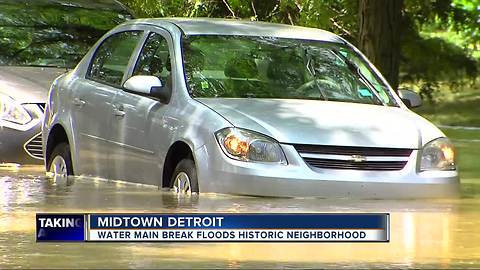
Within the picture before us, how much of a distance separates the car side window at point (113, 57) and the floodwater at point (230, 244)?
1.03 meters

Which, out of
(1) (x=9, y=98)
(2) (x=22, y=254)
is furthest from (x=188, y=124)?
(1) (x=9, y=98)

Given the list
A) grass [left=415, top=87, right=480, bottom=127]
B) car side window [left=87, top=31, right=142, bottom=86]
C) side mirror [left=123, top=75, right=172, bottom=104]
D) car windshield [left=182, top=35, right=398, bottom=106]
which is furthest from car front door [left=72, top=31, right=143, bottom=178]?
grass [left=415, top=87, right=480, bottom=127]

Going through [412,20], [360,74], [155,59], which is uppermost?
[412,20]

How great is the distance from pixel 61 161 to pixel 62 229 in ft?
12.3

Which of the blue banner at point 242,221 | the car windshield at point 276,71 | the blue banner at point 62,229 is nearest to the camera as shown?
the blue banner at point 62,229

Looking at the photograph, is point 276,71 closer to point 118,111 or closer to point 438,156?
point 118,111

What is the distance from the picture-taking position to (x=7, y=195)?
9.61 metres

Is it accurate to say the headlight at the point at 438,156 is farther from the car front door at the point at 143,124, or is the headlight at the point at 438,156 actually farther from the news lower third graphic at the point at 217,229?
the car front door at the point at 143,124

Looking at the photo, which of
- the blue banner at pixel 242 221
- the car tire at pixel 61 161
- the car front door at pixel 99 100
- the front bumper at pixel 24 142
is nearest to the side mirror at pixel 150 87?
the car front door at pixel 99 100

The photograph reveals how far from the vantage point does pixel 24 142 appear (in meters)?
12.4

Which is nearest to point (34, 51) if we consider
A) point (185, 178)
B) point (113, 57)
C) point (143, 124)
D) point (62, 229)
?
point (113, 57)

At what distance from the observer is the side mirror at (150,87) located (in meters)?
9.59

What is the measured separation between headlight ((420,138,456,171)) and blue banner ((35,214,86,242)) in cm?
274

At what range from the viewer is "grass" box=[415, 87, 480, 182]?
1474 cm
